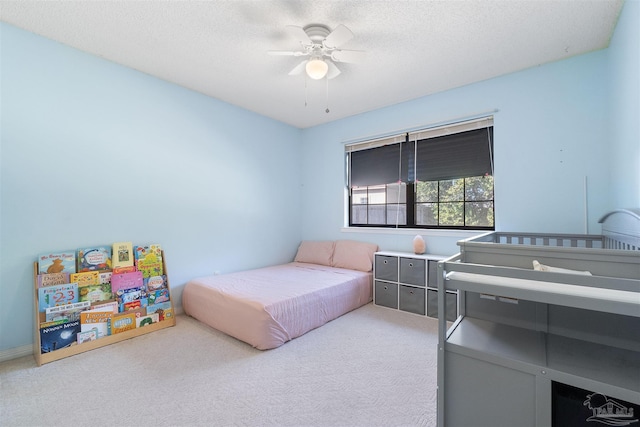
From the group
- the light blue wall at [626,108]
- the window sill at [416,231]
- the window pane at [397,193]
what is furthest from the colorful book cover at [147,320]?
the light blue wall at [626,108]

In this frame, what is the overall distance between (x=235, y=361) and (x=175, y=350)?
1.91 feet

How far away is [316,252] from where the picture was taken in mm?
4152

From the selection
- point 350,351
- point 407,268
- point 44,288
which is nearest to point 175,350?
point 44,288

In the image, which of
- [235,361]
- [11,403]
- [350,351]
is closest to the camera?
[11,403]

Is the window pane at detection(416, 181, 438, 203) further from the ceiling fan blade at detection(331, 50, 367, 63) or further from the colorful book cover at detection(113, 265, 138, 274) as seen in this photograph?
the colorful book cover at detection(113, 265, 138, 274)

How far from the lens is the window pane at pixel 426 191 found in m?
3.39

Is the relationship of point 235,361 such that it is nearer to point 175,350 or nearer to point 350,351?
point 175,350

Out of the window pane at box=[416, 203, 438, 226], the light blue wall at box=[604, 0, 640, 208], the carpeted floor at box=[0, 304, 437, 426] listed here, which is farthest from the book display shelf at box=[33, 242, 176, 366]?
the light blue wall at box=[604, 0, 640, 208]

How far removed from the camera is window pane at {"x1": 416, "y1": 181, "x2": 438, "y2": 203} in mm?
3389

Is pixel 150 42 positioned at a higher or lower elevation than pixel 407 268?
higher

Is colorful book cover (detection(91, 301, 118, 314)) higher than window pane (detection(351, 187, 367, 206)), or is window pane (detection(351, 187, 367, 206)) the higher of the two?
window pane (detection(351, 187, 367, 206))

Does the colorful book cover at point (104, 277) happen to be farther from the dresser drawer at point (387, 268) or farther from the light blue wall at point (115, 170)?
the dresser drawer at point (387, 268)

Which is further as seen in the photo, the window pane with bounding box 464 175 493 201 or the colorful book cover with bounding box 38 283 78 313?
the window pane with bounding box 464 175 493 201

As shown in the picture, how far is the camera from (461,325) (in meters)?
1.47
